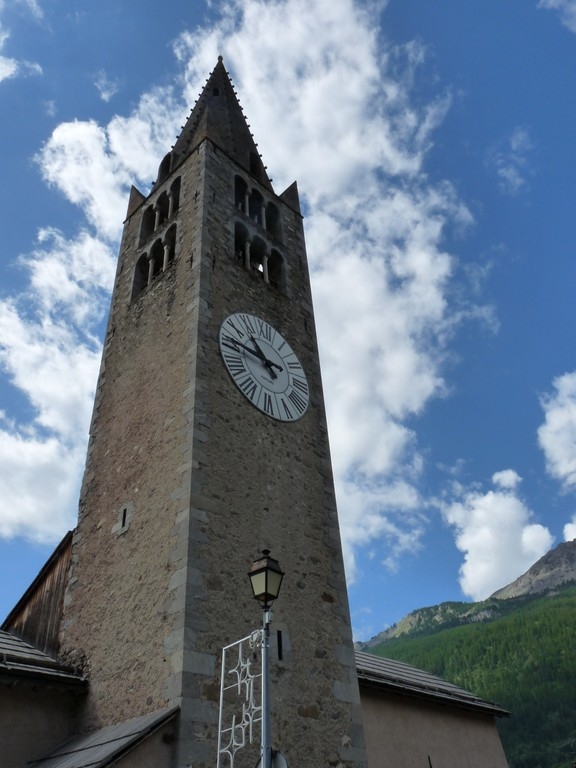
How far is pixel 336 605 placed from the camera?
11.3 m

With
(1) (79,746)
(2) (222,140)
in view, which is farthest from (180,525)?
(2) (222,140)

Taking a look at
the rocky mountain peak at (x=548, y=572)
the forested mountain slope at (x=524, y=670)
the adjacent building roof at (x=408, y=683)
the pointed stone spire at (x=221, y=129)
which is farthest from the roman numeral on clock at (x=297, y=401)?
the rocky mountain peak at (x=548, y=572)

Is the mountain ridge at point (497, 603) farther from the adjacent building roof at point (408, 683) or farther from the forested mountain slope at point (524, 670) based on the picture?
the adjacent building roof at point (408, 683)

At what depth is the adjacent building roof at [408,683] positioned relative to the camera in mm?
12984

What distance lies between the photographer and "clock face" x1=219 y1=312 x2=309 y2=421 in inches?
497

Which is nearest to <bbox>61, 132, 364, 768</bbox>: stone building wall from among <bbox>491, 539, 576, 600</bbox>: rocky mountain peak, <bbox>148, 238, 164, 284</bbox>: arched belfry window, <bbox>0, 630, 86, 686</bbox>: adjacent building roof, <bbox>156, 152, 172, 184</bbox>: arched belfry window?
<bbox>0, 630, 86, 686</bbox>: adjacent building roof

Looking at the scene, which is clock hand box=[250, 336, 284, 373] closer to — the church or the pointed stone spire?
the church

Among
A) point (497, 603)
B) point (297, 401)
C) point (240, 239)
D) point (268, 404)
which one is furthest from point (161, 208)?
point (497, 603)

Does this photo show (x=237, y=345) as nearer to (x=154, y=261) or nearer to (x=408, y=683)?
(x=154, y=261)

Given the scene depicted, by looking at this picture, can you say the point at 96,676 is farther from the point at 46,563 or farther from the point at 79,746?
the point at 46,563

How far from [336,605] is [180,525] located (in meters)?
3.28

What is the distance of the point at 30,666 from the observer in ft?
32.4

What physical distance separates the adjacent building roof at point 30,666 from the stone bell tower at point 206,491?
11.7 inches

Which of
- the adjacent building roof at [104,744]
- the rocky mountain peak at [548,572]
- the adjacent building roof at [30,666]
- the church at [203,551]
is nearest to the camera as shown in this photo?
the adjacent building roof at [104,744]
